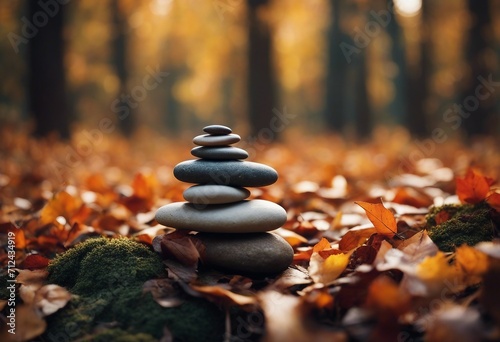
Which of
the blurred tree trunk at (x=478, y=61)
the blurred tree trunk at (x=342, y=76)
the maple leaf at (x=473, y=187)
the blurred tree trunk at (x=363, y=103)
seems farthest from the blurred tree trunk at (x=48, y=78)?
the blurred tree trunk at (x=363, y=103)

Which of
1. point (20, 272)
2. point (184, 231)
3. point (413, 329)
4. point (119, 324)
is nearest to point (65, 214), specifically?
point (20, 272)

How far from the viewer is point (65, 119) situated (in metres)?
10.1

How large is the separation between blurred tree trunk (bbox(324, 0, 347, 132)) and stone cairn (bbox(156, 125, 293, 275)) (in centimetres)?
1920

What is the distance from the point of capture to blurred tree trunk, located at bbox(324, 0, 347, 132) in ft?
67.4

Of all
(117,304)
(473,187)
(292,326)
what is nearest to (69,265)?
(117,304)

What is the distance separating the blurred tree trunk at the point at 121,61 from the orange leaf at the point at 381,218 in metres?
15.8

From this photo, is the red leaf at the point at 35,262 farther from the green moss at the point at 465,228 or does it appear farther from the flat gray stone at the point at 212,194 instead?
the green moss at the point at 465,228

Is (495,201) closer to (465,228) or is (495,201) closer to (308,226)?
(465,228)

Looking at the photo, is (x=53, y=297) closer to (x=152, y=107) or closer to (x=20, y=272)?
(x=20, y=272)

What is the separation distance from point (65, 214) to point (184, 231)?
A: 95cm

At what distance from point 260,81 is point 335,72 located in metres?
10.8

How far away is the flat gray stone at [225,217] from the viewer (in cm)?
214

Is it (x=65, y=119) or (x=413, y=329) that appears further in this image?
(x=65, y=119)

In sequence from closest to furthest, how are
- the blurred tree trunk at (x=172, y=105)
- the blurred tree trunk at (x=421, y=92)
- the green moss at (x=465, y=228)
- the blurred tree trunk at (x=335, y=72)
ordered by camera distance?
1. the green moss at (x=465, y=228)
2. the blurred tree trunk at (x=421, y=92)
3. the blurred tree trunk at (x=335, y=72)
4. the blurred tree trunk at (x=172, y=105)
